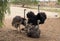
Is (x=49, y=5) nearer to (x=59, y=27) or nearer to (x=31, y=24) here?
(x=59, y=27)

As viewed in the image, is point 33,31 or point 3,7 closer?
point 3,7

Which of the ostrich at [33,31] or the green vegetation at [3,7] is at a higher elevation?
the green vegetation at [3,7]

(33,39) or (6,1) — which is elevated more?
(6,1)

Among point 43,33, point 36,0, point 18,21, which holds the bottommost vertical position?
point 43,33

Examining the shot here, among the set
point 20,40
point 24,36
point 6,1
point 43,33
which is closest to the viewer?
point 6,1

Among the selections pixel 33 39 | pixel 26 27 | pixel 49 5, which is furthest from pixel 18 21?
pixel 49 5

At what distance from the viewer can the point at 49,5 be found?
2562 centimetres

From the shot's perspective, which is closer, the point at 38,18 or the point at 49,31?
the point at 38,18

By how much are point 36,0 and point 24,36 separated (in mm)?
2138

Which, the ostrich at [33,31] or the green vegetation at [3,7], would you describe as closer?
the green vegetation at [3,7]

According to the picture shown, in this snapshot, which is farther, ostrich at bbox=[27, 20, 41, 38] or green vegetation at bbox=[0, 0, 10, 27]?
ostrich at bbox=[27, 20, 41, 38]

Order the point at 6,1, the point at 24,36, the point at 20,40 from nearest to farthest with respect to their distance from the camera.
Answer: the point at 6,1 → the point at 20,40 → the point at 24,36

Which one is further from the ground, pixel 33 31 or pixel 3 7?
pixel 3 7

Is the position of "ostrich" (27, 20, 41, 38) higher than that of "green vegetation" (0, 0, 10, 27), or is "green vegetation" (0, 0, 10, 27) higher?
"green vegetation" (0, 0, 10, 27)
